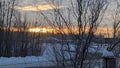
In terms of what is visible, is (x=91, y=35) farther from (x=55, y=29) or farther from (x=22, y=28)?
(x=22, y=28)

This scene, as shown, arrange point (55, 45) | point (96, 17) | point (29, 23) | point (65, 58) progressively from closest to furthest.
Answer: point (96, 17) < point (65, 58) < point (55, 45) < point (29, 23)

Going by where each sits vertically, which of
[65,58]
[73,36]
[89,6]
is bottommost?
[65,58]

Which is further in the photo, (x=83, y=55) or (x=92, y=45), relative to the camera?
(x=92, y=45)

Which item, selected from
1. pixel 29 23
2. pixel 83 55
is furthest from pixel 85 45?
pixel 29 23

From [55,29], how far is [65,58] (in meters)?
0.85

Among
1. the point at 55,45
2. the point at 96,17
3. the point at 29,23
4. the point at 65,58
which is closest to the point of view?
the point at 96,17

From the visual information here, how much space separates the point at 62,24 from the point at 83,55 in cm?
99

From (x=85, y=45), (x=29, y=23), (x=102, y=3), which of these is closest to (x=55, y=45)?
(x=85, y=45)

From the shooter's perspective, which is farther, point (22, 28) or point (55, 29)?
point (22, 28)

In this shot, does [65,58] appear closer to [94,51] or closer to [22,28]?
[94,51]

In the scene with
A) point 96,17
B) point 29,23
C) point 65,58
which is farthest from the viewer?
point 29,23

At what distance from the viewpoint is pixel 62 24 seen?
28.3ft

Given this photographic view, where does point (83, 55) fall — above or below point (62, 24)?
below

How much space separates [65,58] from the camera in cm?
895
